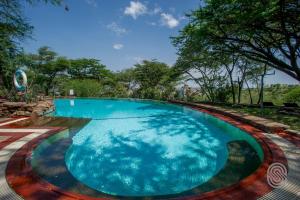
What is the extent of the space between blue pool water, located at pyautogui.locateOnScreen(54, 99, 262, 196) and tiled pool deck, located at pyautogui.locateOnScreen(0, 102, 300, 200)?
609 millimetres

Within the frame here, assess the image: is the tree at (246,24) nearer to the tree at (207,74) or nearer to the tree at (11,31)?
the tree at (207,74)

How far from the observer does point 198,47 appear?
11.1 meters

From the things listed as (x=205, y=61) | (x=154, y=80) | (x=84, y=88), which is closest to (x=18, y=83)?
(x=84, y=88)

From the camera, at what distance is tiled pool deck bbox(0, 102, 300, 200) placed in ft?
9.55

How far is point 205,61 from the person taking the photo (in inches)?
635

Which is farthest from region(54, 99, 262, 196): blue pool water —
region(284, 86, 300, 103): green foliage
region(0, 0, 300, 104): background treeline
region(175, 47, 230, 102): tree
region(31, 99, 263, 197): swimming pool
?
region(284, 86, 300, 103): green foliage

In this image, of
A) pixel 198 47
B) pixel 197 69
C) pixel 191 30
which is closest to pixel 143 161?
pixel 191 30

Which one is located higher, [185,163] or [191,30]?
[191,30]

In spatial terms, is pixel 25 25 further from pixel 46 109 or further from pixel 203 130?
pixel 203 130

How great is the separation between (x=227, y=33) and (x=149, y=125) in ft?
18.9

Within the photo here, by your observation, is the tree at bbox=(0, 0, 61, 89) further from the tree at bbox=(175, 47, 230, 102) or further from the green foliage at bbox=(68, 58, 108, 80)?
Result: the green foliage at bbox=(68, 58, 108, 80)

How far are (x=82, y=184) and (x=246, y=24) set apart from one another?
8144 millimetres

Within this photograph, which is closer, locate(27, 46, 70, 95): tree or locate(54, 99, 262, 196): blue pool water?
locate(54, 99, 262, 196): blue pool water

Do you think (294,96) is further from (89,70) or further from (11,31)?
(89,70)
